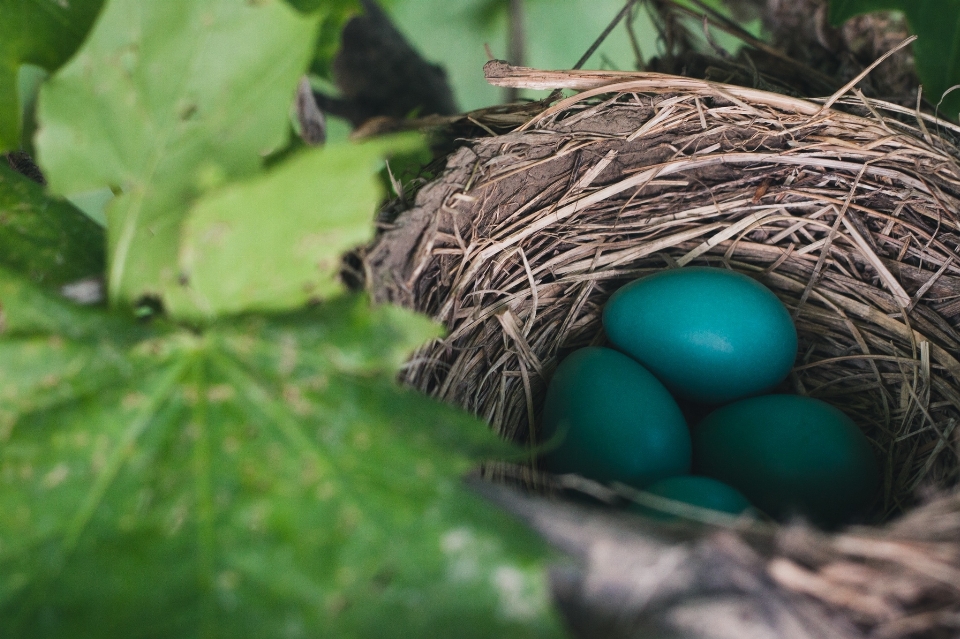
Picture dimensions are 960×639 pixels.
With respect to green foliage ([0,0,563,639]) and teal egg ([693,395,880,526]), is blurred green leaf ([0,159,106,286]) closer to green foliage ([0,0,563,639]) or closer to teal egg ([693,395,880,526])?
green foliage ([0,0,563,639])

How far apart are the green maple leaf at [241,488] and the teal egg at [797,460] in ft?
1.51

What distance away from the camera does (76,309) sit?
42 centimetres

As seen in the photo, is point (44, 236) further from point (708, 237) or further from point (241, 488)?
point (708, 237)

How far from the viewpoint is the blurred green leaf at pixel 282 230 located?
37 cm

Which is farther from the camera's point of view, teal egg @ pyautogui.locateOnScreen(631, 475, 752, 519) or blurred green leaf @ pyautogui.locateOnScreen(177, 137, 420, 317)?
teal egg @ pyautogui.locateOnScreen(631, 475, 752, 519)

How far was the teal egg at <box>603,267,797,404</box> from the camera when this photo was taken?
78cm

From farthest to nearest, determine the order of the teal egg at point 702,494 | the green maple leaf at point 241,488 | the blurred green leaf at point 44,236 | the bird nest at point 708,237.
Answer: the bird nest at point 708,237
the teal egg at point 702,494
the blurred green leaf at point 44,236
the green maple leaf at point 241,488

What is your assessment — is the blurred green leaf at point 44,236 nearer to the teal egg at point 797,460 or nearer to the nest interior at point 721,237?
the nest interior at point 721,237

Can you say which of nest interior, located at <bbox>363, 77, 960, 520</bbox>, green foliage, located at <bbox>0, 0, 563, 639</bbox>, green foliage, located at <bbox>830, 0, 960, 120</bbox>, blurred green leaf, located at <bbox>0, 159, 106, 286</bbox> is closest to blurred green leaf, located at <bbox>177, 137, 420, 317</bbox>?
green foliage, located at <bbox>0, 0, 563, 639</bbox>

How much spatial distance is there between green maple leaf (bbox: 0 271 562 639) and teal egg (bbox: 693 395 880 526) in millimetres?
459

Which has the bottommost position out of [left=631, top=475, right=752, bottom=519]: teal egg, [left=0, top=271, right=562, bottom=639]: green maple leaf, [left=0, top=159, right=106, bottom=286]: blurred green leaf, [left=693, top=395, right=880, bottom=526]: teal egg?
[left=693, top=395, right=880, bottom=526]: teal egg

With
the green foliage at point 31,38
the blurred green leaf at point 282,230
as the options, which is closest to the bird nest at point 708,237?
the blurred green leaf at point 282,230

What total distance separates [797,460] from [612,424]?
0.68ft

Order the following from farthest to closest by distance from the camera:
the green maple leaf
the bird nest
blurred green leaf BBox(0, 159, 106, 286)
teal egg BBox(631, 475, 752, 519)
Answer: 1. the bird nest
2. teal egg BBox(631, 475, 752, 519)
3. blurred green leaf BBox(0, 159, 106, 286)
4. the green maple leaf
